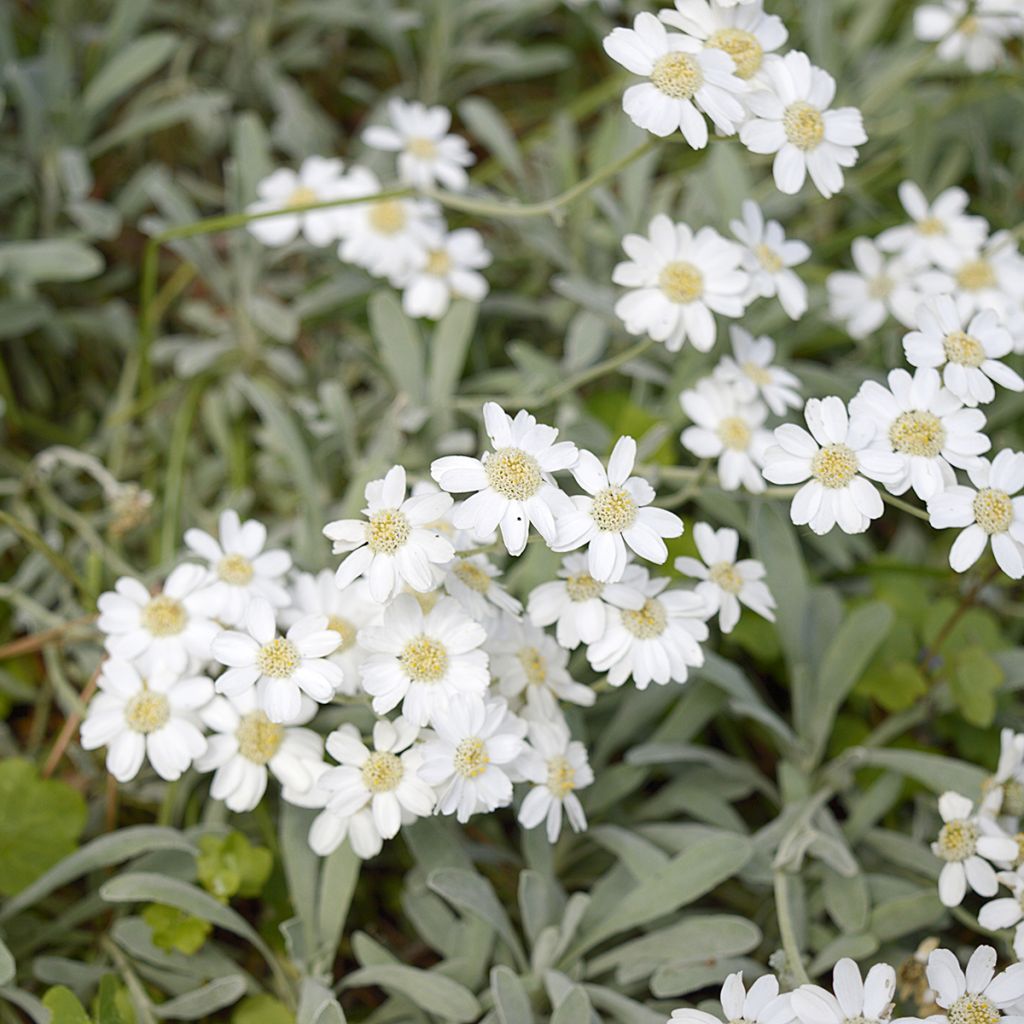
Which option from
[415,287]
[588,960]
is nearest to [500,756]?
[588,960]

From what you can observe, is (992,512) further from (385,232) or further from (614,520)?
(385,232)

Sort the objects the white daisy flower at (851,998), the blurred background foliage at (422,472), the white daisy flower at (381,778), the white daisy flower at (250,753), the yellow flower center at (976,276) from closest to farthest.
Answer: the white daisy flower at (851,998), the white daisy flower at (381,778), the white daisy flower at (250,753), the blurred background foliage at (422,472), the yellow flower center at (976,276)

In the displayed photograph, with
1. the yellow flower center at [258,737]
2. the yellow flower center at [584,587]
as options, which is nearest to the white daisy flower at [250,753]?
the yellow flower center at [258,737]

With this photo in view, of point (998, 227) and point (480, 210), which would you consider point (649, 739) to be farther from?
point (998, 227)

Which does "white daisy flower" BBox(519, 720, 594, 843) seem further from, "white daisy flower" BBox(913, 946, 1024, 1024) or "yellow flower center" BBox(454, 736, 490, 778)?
"white daisy flower" BBox(913, 946, 1024, 1024)

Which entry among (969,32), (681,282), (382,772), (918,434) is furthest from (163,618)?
(969,32)

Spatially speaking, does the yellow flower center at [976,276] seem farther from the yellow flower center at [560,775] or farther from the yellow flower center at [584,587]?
the yellow flower center at [560,775]

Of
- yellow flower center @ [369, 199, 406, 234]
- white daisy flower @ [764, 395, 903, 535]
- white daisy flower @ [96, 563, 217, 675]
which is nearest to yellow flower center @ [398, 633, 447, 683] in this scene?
white daisy flower @ [96, 563, 217, 675]
